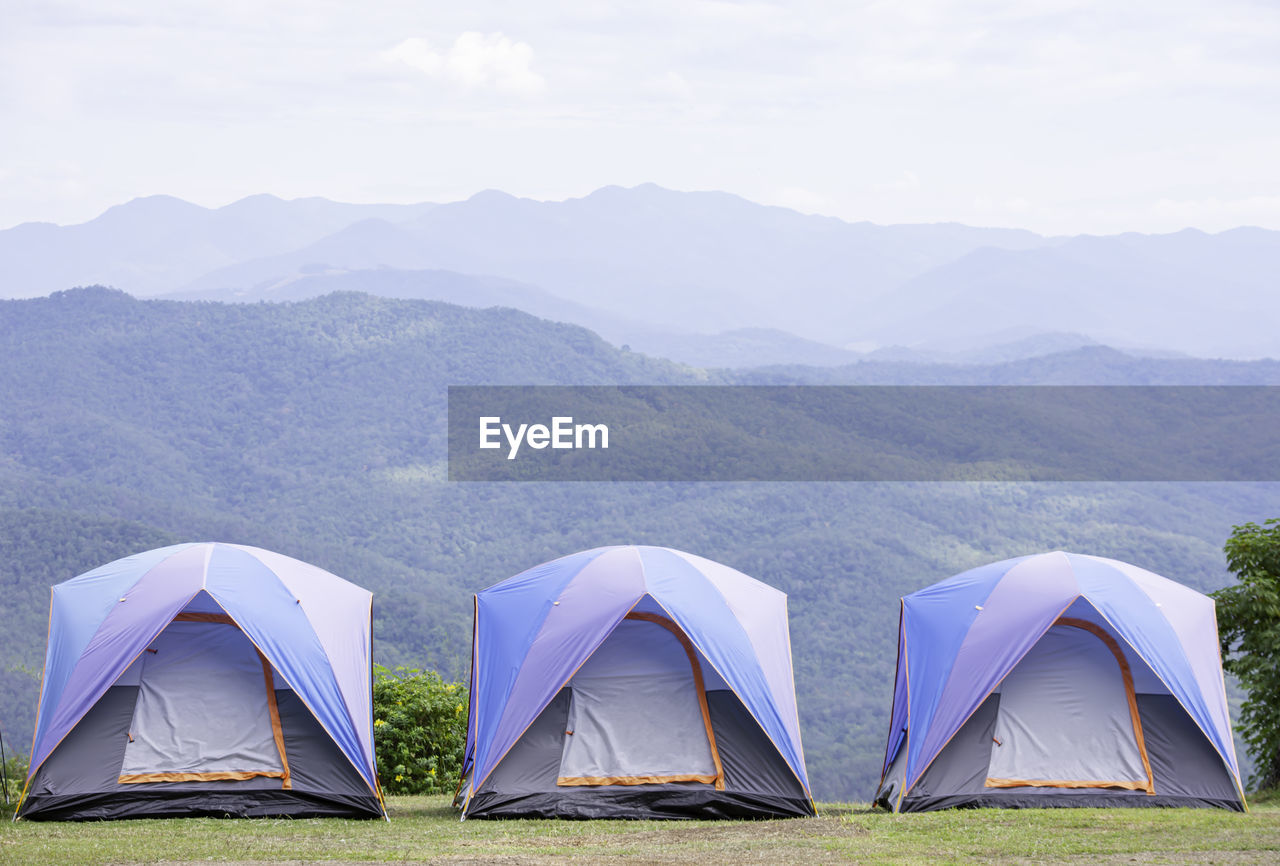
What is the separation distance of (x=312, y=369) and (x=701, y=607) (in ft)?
321

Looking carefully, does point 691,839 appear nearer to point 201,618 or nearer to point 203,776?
point 203,776

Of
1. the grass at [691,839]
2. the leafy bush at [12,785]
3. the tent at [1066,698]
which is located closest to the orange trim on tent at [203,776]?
the grass at [691,839]

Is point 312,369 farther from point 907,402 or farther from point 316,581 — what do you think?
point 316,581

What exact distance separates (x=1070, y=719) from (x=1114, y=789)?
67cm

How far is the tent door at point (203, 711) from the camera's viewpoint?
1034 cm

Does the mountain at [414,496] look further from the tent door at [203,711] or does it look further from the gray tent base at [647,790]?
the gray tent base at [647,790]

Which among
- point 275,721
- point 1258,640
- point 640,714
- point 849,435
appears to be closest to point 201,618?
point 275,721

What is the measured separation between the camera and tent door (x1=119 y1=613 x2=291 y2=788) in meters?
10.3

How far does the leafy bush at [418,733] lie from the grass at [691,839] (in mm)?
4182

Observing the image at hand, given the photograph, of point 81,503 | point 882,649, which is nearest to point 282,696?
point 882,649

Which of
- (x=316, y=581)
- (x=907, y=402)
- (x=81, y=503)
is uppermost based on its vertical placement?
(x=907, y=402)

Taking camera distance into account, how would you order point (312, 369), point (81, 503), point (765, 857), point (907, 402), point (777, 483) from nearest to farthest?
point (765, 857)
point (81, 503)
point (777, 483)
point (907, 402)
point (312, 369)

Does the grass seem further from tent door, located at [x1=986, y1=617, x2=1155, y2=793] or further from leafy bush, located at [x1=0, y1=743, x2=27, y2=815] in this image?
leafy bush, located at [x1=0, y1=743, x2=27, y2=815]

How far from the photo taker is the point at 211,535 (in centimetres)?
6288
